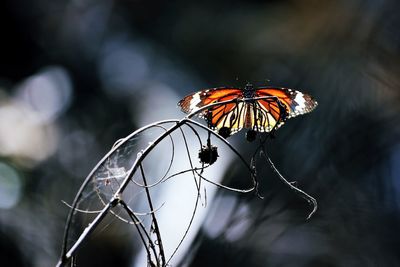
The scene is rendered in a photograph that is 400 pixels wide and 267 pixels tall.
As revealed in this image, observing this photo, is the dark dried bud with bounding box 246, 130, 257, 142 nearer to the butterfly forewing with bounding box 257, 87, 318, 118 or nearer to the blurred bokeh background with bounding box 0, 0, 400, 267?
the butterfly forewing with bounding box 257, 87, 318, 118

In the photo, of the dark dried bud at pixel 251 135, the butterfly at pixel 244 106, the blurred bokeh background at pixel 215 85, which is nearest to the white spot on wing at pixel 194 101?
the butterfly at pixel 244 106

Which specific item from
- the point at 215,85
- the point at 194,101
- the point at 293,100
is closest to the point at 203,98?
the point at 194,101

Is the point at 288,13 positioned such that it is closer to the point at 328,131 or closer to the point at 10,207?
the point at 328,131

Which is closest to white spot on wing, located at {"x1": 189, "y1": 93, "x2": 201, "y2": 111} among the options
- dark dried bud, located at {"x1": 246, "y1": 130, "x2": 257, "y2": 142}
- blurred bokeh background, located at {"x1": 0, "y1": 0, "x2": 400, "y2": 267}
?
dark dried bud, located at {"x1": 246, "y1": 130, "x2": 257, "y2": 142}

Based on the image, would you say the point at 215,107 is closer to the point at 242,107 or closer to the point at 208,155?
the point at 242,107

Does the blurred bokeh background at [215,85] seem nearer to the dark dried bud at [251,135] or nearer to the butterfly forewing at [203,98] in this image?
the butterfly forewing at [203,98]

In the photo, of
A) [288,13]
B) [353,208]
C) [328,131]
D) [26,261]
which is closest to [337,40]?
[288,13]

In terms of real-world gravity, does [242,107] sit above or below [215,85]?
above
